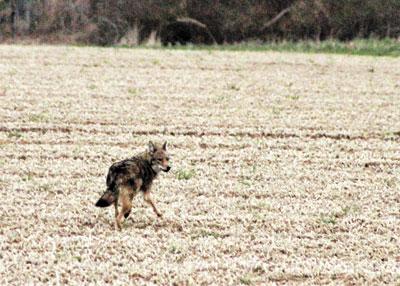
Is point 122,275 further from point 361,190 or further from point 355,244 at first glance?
point 361,190

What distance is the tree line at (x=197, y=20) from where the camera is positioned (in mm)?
37969

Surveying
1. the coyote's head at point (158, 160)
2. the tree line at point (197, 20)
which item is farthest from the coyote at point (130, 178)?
the tree line at point (197, 20)

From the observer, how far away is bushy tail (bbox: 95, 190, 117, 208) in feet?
29.0

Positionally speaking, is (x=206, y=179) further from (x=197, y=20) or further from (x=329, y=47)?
(x=197, y=20)

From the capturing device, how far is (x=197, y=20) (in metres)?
38.4

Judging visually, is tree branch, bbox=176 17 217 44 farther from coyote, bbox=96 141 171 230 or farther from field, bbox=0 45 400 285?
coyote, bbox=96 141 171 230

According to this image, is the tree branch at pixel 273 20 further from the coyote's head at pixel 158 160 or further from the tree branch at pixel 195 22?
the coyote's head at pixel 158 160

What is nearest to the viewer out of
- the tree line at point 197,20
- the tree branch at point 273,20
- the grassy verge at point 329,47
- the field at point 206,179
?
the field at point 206,179

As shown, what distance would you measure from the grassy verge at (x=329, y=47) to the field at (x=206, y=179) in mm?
10271

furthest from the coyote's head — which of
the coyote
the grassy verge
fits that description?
the grassy verge

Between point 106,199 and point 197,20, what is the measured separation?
99.0 ft

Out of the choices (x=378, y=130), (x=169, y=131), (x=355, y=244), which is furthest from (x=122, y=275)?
(x=378, y=130)

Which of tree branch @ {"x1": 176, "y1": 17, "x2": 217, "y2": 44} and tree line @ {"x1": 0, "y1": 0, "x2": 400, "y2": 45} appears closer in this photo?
tree branch @ {"x1": 176, "y1": 17, "x2": 217, "y2": 44}

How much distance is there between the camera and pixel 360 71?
1056 inches
